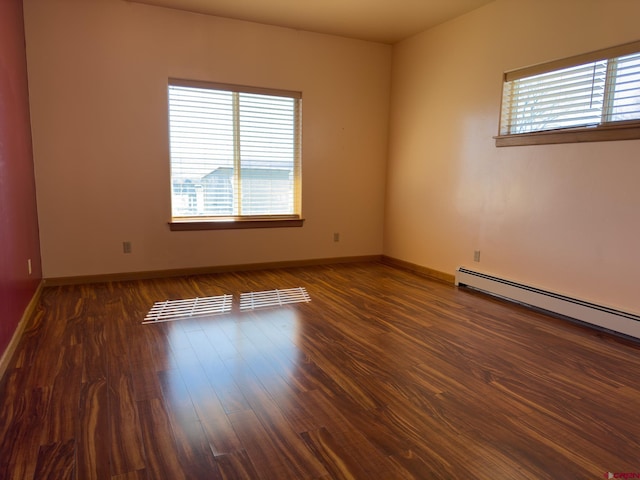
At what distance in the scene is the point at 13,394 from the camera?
206 cm

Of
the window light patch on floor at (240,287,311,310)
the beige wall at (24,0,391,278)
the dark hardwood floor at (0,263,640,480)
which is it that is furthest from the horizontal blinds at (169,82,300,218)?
the dark hardwood floor at (0,263,640,480)

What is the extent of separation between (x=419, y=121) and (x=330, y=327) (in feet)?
10.0

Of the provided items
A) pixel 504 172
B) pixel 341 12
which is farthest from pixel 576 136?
pixel 341 12

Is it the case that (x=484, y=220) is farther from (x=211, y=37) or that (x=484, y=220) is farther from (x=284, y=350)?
(x=211, y=37)

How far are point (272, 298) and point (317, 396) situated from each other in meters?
1.83

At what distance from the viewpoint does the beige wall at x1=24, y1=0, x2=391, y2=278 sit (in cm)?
398

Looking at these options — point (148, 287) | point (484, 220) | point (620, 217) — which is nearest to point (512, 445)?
point (620, 217)

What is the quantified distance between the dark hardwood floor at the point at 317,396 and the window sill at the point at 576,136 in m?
1.46

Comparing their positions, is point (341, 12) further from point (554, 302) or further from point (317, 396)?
point (317, 396)

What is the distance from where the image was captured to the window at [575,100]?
9.93 feet

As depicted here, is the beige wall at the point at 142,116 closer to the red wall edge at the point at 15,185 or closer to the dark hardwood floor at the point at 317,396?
the red wall edge at the point at 15,185

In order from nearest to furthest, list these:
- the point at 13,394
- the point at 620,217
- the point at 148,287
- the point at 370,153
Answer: the point at 13,394 → the point at 620,217 → the point at 148,287 → the point at 370,153

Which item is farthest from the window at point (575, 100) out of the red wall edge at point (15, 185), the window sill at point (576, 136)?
the red wall edge at point (15, 185)

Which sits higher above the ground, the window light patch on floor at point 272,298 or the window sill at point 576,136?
the window sill at point 576,136
